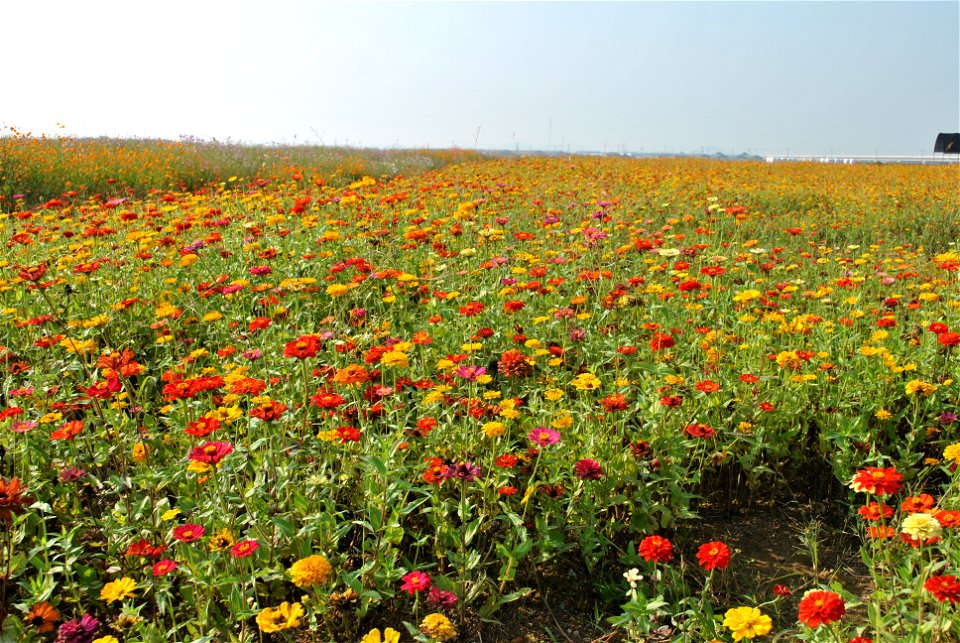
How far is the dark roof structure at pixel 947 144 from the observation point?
2995cm

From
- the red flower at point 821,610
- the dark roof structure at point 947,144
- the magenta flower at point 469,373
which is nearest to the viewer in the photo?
the red flower at point 821,610

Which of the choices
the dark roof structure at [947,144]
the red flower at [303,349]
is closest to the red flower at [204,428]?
the red flower at [303,349]

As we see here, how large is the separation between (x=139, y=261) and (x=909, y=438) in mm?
4557

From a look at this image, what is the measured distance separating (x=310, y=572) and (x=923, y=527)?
4.81 ft

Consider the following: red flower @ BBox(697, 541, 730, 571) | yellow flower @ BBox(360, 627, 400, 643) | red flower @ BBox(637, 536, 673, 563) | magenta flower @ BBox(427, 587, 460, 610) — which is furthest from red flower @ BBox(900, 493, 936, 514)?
yellow flower @ BBox(360, 627, 400, 643)

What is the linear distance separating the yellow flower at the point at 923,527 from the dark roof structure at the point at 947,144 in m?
35.8

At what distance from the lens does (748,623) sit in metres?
1.46

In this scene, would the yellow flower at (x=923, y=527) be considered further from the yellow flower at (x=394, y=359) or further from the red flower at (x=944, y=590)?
the yellow flower at (x=394, y=359)

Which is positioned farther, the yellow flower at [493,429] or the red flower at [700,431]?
the red flower at [700,431]

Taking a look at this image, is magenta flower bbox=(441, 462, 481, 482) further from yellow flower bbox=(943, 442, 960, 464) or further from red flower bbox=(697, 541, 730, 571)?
yellow flower bbox=(943, 442, 960, 464)

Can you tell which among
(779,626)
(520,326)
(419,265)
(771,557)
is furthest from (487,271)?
(779,626)

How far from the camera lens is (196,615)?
1923 millimetres

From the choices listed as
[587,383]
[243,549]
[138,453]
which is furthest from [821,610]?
[138,453]

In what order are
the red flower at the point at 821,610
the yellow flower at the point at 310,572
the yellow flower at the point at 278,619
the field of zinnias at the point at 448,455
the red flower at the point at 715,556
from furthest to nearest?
the field of zinnias at the point at 448,455
the red flower at the point at 715,556
the yellow flower at the point at 310,572
the yellow flower at the point at 278,619
the red flower at the point at 821,610
